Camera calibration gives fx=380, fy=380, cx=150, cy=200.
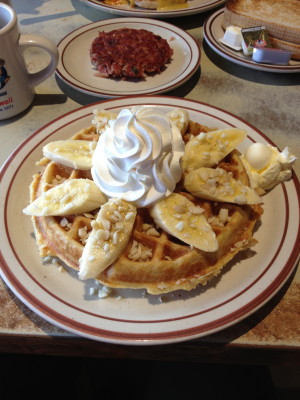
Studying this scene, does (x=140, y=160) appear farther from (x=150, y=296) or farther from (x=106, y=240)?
(x=150, y=296)

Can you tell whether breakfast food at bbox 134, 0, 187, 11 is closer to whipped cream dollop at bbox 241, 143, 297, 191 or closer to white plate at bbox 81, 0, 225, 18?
white plate at bbox 81, 0, 225, 18

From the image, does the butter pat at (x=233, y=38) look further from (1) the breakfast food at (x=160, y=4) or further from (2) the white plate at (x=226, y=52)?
(1) the breakfast food at (x=160, y=4)

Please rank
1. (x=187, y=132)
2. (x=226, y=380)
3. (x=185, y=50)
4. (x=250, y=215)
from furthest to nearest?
(x=185, y=50) < (x=226, y=380) < (x=187, y=132) < (x=250, y=215)

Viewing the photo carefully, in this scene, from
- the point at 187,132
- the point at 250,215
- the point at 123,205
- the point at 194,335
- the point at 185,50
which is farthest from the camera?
the point at 185,50

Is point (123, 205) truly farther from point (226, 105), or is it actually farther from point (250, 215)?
point (226, 105)

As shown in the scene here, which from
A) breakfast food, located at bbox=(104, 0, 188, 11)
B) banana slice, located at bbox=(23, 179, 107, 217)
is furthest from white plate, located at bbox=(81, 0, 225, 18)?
banana slice, located at bbox=(23, 179, 107, 217)

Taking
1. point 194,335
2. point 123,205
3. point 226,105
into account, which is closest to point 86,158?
point 123,205

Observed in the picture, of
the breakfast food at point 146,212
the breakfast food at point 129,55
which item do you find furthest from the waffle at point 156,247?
the breakfast food at point 129,55
